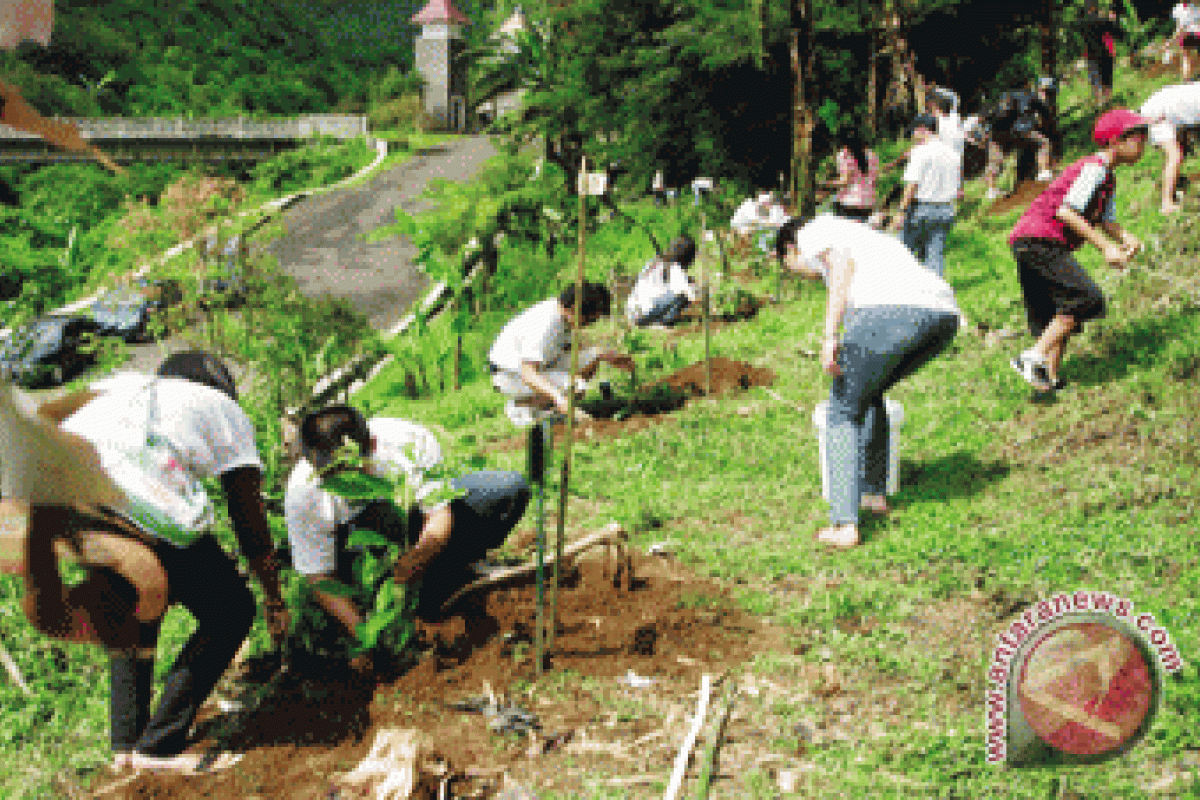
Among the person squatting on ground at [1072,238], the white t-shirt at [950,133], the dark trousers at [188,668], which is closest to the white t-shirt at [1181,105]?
the white t-shirt at [950,133]

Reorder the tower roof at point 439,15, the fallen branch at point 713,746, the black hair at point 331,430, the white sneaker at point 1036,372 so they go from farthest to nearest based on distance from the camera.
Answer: the tower roof at point 439,15
the white sneaker at point 1036,372
the black hair at point 331,430
the fallen branch at point 713,746

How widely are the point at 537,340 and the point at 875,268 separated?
9.19 ft

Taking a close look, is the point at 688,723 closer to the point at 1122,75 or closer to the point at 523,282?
the point at 523,282

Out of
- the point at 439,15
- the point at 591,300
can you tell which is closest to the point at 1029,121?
the point at 591,300

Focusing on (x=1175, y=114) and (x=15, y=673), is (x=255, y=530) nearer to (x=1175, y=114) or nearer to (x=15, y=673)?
(x=15, y=673)

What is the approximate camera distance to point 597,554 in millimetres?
4629

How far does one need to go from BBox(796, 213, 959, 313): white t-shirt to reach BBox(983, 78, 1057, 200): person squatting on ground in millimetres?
Result: 8405

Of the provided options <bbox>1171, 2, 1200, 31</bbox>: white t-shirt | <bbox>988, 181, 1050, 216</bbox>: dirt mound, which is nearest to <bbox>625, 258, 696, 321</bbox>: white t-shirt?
<bbox>988, 181, 1050, 216</bbox>: dirt mound

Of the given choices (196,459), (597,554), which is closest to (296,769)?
(196,459)

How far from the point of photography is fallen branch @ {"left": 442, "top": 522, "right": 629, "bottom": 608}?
4.31 metres

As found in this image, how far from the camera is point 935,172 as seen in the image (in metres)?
8.67

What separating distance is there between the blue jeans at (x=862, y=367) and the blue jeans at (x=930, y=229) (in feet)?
14.5

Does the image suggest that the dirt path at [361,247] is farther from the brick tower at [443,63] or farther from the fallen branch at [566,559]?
the brick tower at [443,63]

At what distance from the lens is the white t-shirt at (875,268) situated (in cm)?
470
